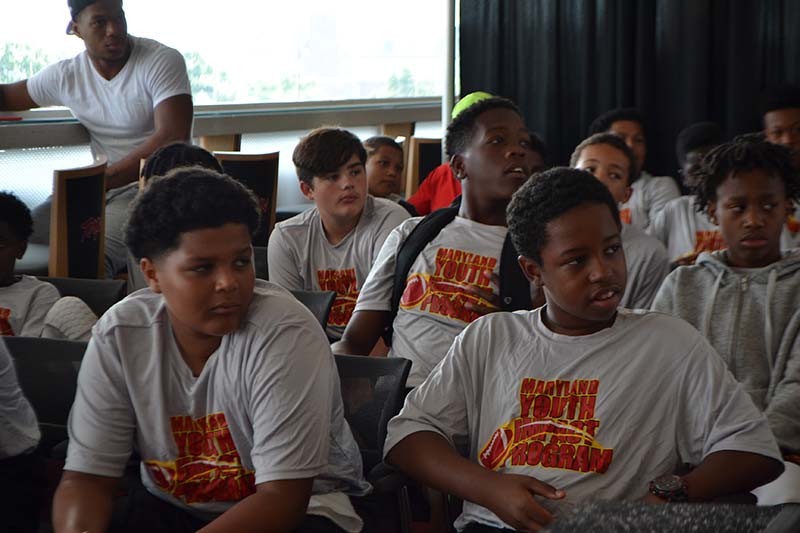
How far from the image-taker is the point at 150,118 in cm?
428

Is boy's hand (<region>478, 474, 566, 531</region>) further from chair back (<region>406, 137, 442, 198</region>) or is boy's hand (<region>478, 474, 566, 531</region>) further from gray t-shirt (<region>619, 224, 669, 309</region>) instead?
chair back (<region>406, 137, 442, 198</region>)

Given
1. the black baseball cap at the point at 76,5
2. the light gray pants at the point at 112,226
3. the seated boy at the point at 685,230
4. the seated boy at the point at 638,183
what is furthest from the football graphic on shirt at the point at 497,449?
the black baseball cap at the point at 76,5

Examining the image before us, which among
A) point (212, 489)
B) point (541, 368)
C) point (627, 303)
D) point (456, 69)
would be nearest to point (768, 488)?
point (541, 368)

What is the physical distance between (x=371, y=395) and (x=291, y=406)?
0.93ft

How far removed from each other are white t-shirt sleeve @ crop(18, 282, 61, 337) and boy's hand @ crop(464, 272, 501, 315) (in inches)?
43.1

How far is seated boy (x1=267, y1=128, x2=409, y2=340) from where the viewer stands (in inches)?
119

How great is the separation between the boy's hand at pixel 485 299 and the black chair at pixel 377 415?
0.50 meters

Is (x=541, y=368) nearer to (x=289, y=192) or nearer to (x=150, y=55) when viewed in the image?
(x=150, y=55)

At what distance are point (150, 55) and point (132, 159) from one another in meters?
0.49

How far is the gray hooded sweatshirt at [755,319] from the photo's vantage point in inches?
78.0

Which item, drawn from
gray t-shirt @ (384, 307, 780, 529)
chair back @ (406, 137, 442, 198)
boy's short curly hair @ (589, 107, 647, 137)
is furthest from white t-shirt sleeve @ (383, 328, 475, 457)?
chair back @ (406, 137, 442, 198)

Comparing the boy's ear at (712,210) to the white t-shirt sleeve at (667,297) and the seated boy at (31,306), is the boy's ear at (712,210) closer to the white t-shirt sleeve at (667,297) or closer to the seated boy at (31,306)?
the white t-shirt sleeve at (667,297)

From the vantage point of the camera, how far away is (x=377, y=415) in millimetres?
1898

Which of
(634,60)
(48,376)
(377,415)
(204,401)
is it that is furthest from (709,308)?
(634,60)
